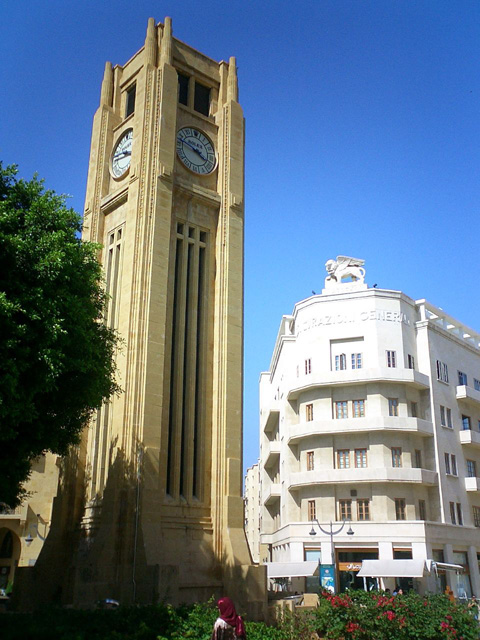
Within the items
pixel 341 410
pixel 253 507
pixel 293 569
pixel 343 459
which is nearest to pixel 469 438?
pixel 341 410

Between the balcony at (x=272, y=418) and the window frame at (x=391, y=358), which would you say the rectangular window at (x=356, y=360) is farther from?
the balcony at (x=272, y=418)

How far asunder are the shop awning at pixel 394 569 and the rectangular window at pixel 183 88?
96.9 ft

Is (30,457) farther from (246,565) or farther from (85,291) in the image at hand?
(246,565)

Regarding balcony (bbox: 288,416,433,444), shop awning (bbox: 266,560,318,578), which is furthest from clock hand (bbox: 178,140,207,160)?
shop awning (bbox: 266,560,318,578)

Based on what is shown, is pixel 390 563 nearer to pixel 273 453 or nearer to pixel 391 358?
pixel 391 358

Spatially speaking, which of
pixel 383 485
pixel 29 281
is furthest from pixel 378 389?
pixel 29 281

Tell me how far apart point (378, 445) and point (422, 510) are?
5.28 m

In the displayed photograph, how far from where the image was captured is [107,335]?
22469 mm

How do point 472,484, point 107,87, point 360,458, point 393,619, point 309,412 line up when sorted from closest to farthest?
point 393,619 → point 107,87 → point 360,458 → point 472,484 → point 309,412

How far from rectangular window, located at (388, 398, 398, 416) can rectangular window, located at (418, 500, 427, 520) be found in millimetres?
6134

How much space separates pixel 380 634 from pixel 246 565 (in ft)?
36.7

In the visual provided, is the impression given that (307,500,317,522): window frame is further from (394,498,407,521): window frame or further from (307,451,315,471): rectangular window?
(394,498,407,521): window frame

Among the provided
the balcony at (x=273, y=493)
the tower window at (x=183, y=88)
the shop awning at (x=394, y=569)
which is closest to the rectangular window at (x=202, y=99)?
the tower window at (x=183, y=88)

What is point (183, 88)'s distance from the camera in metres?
35.8
